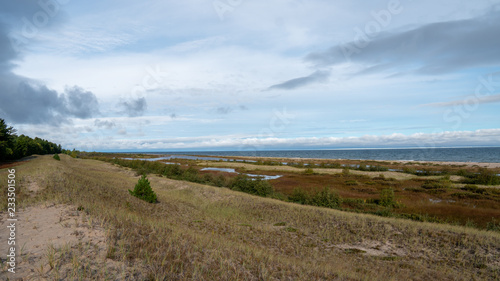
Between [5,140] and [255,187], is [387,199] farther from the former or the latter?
[5,140]

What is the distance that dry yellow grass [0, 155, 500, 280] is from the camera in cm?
686

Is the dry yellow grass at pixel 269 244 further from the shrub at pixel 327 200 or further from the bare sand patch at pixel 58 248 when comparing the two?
the shrub at pixel 327 200

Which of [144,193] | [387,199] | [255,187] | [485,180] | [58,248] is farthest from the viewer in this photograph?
[485,180]

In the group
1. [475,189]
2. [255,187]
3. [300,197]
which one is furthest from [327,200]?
[475,189]

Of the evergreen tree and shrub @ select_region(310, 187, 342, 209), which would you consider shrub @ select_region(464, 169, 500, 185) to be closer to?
shrub @ select_region(310, 187, 342, 209)

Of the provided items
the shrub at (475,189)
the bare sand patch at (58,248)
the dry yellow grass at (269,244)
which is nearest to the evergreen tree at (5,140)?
the dry yellow grass at (269,244)

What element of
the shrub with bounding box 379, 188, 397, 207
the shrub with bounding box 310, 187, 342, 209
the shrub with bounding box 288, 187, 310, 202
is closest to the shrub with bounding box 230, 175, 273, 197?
the shrub with bounding box 288, 187, 310, 202

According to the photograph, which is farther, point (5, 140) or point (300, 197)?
point (5, 140)

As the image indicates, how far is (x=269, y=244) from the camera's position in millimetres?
12289

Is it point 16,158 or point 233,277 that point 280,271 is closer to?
point 233,277

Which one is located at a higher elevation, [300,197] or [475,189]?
[300,197]

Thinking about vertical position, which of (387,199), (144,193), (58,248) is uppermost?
(58,248)

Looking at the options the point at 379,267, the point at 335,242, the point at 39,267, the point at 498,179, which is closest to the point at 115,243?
the point at 39,267

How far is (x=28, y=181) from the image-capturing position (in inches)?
620
